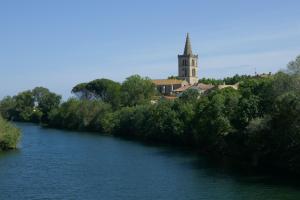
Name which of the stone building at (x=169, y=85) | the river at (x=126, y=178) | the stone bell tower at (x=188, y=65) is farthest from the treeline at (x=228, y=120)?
the stone bell tower at (x=188, y=65)

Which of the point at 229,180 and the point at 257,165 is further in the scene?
the point at 257,165

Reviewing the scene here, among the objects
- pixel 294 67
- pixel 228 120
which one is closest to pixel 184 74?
pixel 228 120

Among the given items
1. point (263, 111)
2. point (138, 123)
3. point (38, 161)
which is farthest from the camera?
point (138, 123)

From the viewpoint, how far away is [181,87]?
6309 inches

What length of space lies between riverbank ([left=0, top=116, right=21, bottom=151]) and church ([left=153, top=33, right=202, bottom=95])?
331ft

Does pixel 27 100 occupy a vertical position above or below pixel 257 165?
above

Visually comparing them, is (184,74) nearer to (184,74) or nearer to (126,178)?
(184,74)

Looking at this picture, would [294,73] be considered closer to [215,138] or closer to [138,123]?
[215,138]

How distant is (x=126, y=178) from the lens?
4472 cm

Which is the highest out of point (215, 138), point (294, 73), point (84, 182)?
point (294, 73)

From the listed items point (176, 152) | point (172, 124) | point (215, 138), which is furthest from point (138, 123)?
point (215, 138)

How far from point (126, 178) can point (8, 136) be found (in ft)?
83.7

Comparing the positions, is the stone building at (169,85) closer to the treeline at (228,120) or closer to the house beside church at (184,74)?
the house beside church at (184,74)

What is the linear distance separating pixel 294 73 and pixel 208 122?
16644 mm
